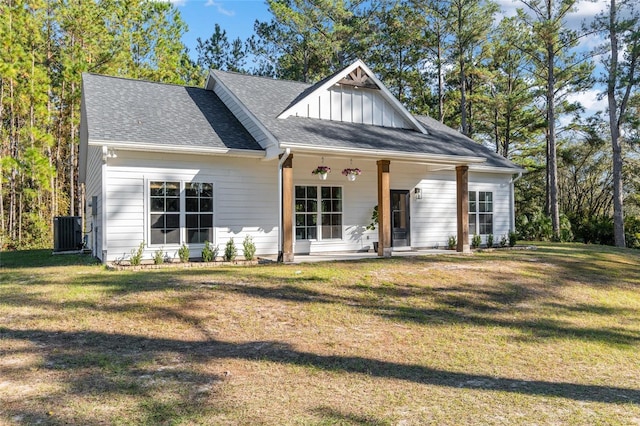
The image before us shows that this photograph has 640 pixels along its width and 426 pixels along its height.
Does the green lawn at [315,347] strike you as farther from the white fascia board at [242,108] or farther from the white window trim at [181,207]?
the white fascia board at [242,108]

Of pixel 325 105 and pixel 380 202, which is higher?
pixel 325 105

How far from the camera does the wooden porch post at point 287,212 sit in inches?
424

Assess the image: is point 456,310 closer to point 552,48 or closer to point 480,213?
point 480,213

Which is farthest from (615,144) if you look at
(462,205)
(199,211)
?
(199,211)

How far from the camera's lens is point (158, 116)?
1216cm

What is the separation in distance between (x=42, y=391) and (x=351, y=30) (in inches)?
1089

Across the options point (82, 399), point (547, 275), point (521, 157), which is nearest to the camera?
point (82, 399)

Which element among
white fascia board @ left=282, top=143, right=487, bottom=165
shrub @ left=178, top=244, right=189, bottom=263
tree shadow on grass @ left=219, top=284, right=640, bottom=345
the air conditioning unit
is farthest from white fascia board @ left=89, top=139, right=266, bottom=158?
the air conditioning unit

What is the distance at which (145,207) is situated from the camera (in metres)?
10.7

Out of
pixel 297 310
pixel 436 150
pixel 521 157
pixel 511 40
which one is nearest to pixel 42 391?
pixel 297 310

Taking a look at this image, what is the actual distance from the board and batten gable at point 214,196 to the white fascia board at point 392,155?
179 centimetres

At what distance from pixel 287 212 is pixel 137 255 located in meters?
3.51

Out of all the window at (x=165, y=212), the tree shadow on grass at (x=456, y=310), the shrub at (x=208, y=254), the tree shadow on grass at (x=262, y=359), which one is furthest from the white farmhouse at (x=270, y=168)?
the tree shadow on grass at (x=262, y=359)

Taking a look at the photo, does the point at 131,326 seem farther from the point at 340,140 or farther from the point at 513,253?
the point at 513,253
